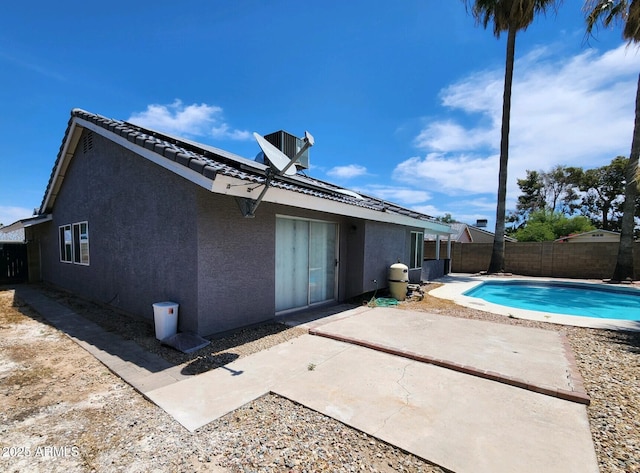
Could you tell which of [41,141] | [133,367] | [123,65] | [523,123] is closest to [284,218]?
[133,367]

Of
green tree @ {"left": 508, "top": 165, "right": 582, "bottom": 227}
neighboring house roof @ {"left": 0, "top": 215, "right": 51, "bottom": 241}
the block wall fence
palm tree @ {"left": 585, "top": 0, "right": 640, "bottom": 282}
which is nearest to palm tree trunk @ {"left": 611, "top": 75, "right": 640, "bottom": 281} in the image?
palm tree @ {"left": 585, "top": 0, "right": 640, "bottom": 282}

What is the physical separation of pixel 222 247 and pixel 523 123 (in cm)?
2052

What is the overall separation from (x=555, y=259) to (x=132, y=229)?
2410 cm

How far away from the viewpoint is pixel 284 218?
841cm

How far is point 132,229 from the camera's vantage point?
26.6 ft

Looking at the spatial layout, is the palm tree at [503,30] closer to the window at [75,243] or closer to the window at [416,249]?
the window at [416,249]

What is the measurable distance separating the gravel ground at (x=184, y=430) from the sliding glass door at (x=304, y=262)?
129 inches

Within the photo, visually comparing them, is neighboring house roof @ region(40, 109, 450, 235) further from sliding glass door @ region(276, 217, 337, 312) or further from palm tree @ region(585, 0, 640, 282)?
palm tree @ region(585, 0, 640, 282)

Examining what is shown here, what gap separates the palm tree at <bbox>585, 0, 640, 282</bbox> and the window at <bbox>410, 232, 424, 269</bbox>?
1058 centimetres

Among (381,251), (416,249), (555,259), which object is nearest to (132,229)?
(381,251)

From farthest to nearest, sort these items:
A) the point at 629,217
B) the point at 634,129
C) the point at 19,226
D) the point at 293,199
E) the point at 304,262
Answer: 1. the point at 629,217
2. the point at 634,129
3. the point at 19,226
4. the point at 304,262
5. the point at 293,199

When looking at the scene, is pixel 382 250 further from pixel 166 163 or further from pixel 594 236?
pixel 594 236

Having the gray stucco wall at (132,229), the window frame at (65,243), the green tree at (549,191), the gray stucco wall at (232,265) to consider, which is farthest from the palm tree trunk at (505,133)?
the green tree at (549,191)

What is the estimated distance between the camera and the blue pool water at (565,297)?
12.0 metres
